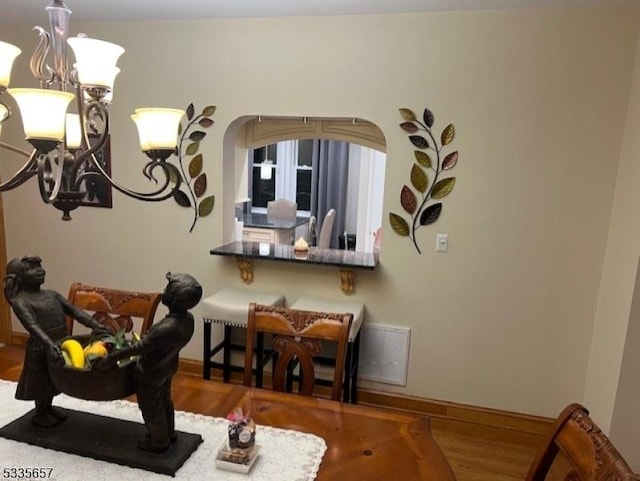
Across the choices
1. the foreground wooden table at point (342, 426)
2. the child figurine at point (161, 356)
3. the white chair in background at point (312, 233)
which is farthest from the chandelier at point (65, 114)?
the white chair in background at point (312, 233)

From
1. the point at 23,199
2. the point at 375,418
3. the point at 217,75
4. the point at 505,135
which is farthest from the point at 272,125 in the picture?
the point at 375,418

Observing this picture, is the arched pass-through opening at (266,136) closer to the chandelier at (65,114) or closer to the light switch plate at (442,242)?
the light switch plate at (442,242)

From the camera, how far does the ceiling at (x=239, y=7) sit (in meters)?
2.54

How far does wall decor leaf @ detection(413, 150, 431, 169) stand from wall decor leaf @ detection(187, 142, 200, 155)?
143cm

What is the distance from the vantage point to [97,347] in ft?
4.20

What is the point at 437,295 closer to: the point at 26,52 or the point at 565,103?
the point at 565,103

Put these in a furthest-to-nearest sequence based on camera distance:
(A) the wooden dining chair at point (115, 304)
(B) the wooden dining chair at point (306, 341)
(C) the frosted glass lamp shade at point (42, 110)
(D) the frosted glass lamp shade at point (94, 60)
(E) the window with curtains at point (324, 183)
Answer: (E) the window with curtains at point (324, 183)
(A) the wooden dining chair at point (115, 304)
(B) the wooden dining chair at point (306, 341)
(D) the frosted glass lamp shade at point (94, 60)
(C) the frosted glass lamp shade at point (42, 110)

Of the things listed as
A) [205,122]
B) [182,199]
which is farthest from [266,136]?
[182,199]

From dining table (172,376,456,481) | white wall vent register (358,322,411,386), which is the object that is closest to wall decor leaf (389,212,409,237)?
white wall vent register (358,322,411,386)

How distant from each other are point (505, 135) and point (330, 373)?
1867 mm

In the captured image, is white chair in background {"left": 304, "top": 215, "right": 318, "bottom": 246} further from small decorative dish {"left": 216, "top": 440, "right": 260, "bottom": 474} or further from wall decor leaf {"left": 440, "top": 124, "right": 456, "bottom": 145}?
small decorative dish {"left": 216, "top": 440, "right": 260, "bottom": 474}

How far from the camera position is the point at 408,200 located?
2.90 meters

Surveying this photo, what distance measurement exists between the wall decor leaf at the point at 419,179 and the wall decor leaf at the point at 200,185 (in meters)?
1.38

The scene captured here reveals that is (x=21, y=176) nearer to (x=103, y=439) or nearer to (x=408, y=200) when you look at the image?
(x=103, y=439)
